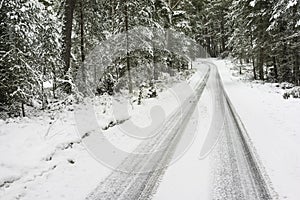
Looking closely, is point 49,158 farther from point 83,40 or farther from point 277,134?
point 83,40

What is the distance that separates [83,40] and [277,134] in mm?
13678

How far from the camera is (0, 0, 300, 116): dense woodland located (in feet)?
36.2

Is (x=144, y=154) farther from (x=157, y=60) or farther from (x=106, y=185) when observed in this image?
(x=157, y=60)

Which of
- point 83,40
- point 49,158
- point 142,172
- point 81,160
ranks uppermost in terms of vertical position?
point 83,40

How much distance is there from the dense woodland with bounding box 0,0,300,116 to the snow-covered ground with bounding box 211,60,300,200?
6.04 m

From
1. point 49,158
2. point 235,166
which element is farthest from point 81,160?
point 235,166

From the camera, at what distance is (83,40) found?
1922 centimetres

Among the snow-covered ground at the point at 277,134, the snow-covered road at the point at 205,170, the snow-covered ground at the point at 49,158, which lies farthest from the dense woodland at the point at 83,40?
the snow-covered ground at the point at 277,134

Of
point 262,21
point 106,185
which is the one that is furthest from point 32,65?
point 262,21

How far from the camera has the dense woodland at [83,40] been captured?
434 inches

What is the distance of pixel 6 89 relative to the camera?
10938mm

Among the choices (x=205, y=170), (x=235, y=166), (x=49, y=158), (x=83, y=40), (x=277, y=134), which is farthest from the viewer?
(x=83, y=40)

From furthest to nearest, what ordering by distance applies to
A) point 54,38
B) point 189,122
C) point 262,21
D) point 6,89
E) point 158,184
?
point 262,21, point 54,38, point 189,122, point 6,89, point 158,184

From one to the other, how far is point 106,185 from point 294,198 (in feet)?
12.9
